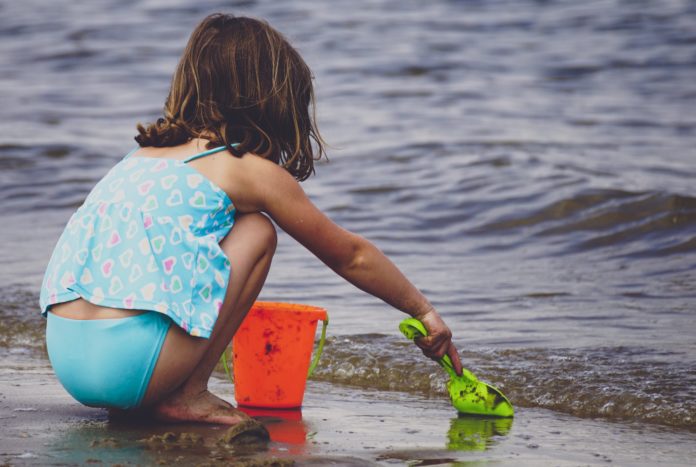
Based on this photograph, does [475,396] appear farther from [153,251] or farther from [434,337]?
[153,251]

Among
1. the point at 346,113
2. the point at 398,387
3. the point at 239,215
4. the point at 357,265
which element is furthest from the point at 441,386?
the point at 346,113

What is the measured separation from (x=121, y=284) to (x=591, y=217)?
485 cm

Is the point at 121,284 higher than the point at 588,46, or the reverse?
the point at 588,46

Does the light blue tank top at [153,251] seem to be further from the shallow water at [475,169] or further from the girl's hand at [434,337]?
the shallow water at [475,169]

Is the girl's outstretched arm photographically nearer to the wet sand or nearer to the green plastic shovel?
the green plastic shovel

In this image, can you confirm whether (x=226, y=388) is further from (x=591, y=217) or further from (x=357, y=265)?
(x=591, y=217)

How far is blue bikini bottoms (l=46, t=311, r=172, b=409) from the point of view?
2.78 m

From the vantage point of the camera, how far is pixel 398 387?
13.0 ft

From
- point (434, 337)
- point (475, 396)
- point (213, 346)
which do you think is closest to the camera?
point (213, 346)

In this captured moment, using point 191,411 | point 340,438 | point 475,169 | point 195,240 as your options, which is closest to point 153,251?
point 195,240

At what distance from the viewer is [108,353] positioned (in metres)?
2.80

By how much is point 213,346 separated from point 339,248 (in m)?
0.44

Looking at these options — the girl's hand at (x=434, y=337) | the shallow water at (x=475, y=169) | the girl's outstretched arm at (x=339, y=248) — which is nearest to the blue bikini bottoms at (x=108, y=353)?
the girl's outstretched arm at (x=339, y=248)

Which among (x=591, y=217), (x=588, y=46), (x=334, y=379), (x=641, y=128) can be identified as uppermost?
(x=588, y=46)
